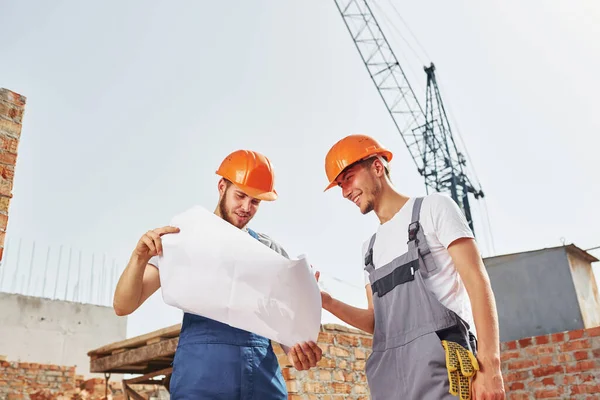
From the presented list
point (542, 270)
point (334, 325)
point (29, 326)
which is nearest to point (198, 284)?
point (334, 325)

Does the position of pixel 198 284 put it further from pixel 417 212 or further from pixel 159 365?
pixel 159 365

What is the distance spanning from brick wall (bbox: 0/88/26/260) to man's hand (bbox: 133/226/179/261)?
0.82 m

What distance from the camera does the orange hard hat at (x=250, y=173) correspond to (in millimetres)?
2230

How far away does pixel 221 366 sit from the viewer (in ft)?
6.21

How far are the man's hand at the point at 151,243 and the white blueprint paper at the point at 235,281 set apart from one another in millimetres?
21

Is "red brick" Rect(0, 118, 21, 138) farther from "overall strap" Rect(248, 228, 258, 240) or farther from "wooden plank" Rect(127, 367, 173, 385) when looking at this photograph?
"wooden plank" Rect(127, 367, 173, 385)

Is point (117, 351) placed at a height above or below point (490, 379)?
above

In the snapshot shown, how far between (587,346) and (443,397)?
17.1 ft

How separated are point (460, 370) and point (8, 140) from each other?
2292 mm

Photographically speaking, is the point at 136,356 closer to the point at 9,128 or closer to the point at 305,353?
the point at 9,128

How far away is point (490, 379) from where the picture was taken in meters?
1.72

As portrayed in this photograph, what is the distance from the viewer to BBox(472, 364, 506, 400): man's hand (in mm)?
1694

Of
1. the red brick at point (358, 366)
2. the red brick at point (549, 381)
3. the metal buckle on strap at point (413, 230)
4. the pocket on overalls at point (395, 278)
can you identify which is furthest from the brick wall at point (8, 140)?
the red brick at point (549, 381)

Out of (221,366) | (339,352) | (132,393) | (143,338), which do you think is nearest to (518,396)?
(339,352)
